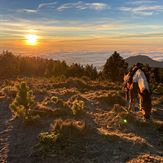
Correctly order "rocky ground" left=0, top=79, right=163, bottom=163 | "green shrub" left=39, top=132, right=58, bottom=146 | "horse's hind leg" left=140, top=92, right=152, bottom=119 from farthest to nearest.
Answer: "horse's hind leg" left=140, top=92, right=152, bottom=119 < "green shrub" left=39, top=132, right=58, bottom=146 < "rocky ground" left=0, top=79, right=163, bottom=163

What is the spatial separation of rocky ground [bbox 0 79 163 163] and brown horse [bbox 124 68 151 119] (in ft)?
1.98

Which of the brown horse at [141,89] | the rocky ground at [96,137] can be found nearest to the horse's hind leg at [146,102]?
the brown horse at [141,89]

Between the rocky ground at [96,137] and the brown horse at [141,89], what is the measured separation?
1.98ft

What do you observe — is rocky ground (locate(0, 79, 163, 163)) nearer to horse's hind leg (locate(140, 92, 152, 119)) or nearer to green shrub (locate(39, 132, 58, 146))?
green shrub (locate(39, 132, 58, 146))

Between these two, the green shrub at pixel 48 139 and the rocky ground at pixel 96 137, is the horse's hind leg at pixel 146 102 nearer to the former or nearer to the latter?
the rocky ground at pixel 96 137

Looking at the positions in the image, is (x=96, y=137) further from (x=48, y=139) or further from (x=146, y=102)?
(x=146, y=102)

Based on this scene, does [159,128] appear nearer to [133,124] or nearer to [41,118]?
[133,124]

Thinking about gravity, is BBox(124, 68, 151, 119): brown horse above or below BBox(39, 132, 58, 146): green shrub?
above

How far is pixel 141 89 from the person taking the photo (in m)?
16.1

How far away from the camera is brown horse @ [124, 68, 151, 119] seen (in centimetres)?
1578

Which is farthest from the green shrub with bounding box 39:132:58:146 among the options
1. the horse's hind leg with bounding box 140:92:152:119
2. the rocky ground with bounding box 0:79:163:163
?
the horse's hind leg with bounding box 140:92:152:119

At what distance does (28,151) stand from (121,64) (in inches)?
1297

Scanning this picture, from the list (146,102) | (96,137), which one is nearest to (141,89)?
(146,102)

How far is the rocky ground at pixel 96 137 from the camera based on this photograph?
39.2 feet
